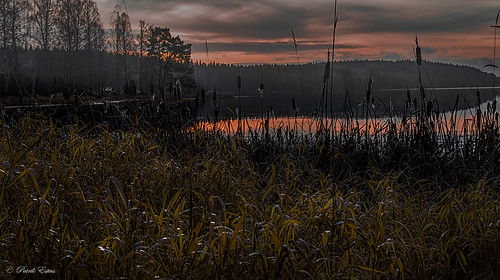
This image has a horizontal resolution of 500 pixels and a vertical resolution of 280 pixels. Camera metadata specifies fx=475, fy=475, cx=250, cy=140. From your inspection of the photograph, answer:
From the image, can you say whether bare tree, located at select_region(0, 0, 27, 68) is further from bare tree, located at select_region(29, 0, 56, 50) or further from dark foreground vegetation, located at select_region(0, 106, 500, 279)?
dark foreground vegetation, located at select_region(0, 106, 500, 279)

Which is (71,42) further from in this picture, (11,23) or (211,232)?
(211,232)

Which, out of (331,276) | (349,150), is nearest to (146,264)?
(331,276)

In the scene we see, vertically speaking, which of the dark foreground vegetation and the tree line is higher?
the tree line

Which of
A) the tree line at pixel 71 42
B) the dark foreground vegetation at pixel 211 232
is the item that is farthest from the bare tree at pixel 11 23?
the dark foreground vegetation at pixel 211 232

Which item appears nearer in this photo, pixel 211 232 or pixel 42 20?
pixel 211 232

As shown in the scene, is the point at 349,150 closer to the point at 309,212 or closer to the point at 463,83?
the point at 309,212

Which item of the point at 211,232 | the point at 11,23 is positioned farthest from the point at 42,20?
the point at 211,232

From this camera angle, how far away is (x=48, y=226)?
320cm

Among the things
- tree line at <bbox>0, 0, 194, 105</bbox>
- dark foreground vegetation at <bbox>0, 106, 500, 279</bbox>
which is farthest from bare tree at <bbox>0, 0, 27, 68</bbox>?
dark foreground vegetation at <bbox>0, 106, 500, 279</bbox>

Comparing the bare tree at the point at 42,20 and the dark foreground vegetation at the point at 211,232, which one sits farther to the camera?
the bare tree at the point at 42,20

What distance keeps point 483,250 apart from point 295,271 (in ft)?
6.12

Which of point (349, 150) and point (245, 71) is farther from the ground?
point (245, 71)

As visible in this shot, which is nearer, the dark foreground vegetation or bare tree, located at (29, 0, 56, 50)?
the dark foreground vegetation

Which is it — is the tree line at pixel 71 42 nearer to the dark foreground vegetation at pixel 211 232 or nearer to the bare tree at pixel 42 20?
Answer: the bare tree at pixel 42 20
